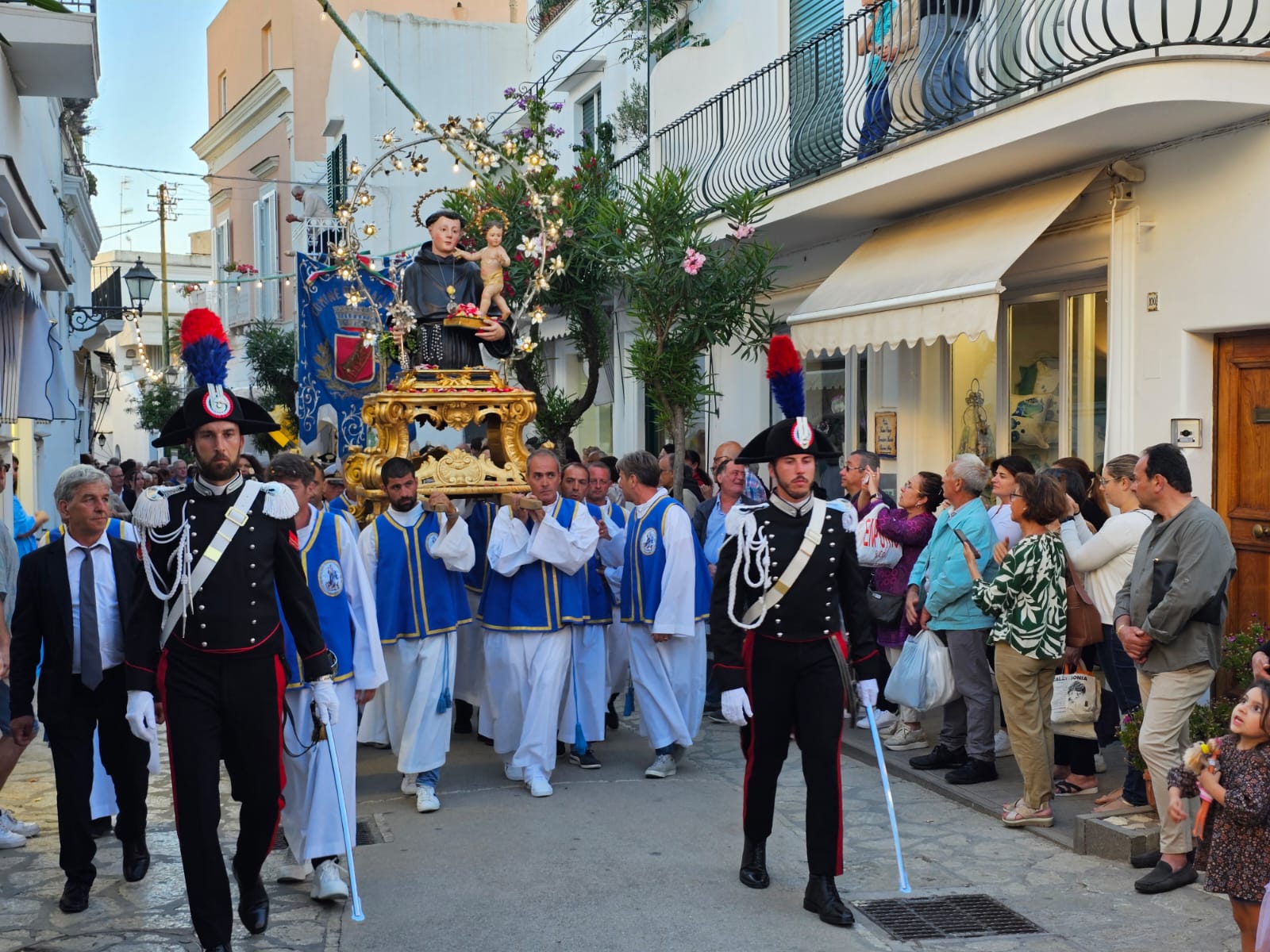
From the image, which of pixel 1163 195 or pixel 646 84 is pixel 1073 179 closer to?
pixel 1163 195

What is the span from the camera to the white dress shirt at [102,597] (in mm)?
5543

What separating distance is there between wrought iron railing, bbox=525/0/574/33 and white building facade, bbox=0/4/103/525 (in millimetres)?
7247

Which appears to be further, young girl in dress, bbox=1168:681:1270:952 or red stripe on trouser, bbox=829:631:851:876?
red stripe on trouser, bbox=829:631:851:876

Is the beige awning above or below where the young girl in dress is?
above

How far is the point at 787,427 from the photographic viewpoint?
18.4 ft

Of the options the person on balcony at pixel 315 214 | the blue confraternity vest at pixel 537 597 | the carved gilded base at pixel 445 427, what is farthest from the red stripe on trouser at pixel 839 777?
the person on balcony at pixel 315 214

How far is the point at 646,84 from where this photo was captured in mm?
16484

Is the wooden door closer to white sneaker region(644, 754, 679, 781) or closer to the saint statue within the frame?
white sneaker region(644, 754, 679, 781)

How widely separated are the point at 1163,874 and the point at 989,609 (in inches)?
59.4

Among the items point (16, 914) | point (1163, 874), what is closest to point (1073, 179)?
point (1163, 874)

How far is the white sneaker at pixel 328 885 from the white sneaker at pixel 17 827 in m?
1.88

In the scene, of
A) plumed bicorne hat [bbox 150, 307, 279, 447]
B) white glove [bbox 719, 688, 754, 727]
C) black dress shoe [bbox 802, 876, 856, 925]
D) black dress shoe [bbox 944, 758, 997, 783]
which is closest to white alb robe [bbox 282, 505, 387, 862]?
plumed bicorne hat [bbox 150, 307, 279, 447]

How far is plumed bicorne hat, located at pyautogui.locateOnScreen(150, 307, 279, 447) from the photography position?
4844 mm

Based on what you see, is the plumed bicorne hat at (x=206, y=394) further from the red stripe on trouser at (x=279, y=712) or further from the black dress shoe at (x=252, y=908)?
the black dress shoe at (x=252, y=908)
